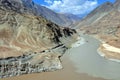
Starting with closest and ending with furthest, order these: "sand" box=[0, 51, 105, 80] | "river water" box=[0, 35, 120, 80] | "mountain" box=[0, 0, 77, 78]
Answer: "sand" box=[0, 51, 105, 80] < "river water" box=[0, 35, 120, 80] < "mountain" box=[0, 0, 77, 78]

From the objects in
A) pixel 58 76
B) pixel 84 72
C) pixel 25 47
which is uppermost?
pixel 25 47

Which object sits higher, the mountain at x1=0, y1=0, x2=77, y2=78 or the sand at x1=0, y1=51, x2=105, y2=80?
the mountain at x1=0, y1=0, x2=77, y2=78

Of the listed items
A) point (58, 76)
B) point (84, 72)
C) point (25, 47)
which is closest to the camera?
point (58, 76)

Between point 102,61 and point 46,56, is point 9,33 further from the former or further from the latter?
point 102,61

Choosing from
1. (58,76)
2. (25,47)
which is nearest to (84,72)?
(58,76)

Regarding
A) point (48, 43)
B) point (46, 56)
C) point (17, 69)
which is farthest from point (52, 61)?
point (48, 43)

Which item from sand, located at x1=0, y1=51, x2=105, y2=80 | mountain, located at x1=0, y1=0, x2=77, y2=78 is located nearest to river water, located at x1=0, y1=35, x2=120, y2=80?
sand, located at x1=0, y1=51, x2=105, y2=80

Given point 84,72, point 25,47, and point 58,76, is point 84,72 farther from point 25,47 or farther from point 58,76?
point 25,47

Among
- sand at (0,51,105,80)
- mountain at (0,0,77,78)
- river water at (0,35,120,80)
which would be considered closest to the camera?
sand at (0,51,105,80)

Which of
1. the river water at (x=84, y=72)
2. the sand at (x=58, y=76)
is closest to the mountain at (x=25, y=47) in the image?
the sand at (x=58, y=76)

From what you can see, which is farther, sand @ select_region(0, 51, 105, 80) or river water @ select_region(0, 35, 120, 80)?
river water @ select_region(0, 35, 120, 80)

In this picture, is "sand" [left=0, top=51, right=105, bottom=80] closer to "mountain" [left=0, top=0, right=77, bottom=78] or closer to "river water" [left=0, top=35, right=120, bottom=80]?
"river water" [left=0, top=35, right=120, bottom=80]
